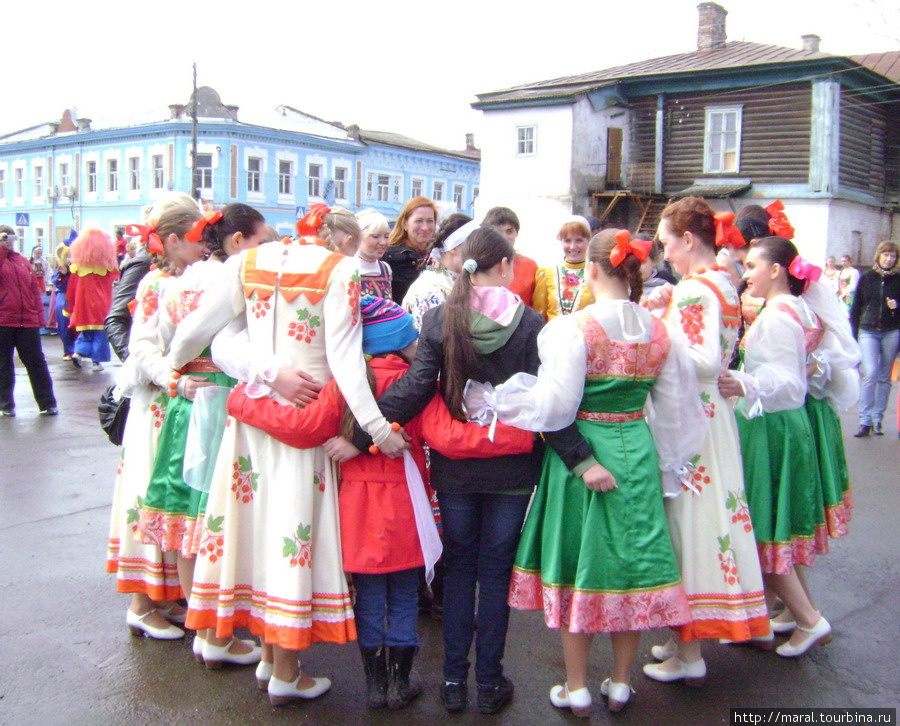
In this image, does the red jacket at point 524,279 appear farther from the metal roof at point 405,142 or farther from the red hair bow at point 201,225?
the metal roof at point 405,142

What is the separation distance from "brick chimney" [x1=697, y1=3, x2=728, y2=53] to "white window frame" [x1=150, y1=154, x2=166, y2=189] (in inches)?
865

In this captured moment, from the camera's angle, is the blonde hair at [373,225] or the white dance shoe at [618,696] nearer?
the white dance shoe at [618,696]

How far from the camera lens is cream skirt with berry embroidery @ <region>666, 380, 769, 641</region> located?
10.5ft

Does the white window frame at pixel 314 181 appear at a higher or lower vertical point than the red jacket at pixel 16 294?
higher

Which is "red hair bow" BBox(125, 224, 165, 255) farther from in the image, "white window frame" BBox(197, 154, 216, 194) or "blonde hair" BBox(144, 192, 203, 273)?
"white window frame" BBox(197, 154, 216, 194)

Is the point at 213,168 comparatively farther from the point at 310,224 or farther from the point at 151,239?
the point at 310,224

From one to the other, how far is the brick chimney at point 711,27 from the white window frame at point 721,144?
3332 mm

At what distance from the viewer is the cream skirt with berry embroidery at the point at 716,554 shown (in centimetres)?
321

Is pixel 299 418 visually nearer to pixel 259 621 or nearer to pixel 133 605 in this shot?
pixel 259 621

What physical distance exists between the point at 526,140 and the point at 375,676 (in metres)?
23.3

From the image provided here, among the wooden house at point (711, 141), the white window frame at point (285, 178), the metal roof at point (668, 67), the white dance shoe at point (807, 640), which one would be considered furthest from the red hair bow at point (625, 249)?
the white window frame at point (285, 178)

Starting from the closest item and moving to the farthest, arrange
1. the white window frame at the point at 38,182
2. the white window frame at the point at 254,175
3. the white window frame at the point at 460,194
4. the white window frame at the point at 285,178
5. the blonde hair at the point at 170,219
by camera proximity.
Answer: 1. the blonde hair at the point at 170,219
2. the white window frame at the point at 254,175
3. the white window frame at the point at 285,178
4. the white window frame at the point at 38,182
5. the white window frame at the point at 460,194

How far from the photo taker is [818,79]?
72.5 feet

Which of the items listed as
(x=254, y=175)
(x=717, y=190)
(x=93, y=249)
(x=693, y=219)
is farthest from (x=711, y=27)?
(x=693, y=219)
